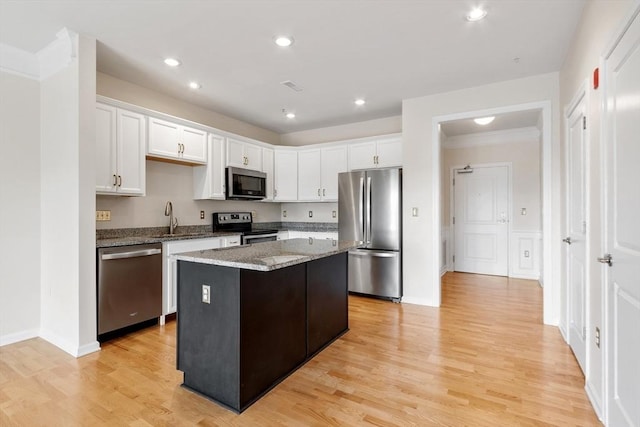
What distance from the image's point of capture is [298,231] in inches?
217

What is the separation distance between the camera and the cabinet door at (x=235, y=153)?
4578 mm

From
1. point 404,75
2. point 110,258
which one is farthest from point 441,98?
point 110,258

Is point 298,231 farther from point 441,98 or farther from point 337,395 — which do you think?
point 337,395

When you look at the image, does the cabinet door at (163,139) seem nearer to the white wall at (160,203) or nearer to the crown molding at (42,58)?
the white wall at (160,203)

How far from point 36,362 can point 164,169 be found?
7.50ft

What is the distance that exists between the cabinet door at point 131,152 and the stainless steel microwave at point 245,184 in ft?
3.96

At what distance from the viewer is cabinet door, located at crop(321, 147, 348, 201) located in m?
5.08

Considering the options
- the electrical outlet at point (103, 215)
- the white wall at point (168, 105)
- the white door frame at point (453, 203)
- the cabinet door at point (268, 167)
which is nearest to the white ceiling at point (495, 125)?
the white door frame at point (453, 203)

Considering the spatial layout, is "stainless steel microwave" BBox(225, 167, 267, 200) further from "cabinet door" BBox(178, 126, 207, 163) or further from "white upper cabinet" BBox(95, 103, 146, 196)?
"white upper cabinet" BBox(95, 103, 146, 196)

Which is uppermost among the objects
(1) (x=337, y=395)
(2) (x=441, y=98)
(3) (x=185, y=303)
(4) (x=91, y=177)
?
(2) (x=441, y=98)

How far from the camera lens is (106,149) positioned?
3.14 meters

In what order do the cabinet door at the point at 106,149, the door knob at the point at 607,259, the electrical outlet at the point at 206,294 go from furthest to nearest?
1. the cabinet door at the point at 106,149
2. the electrical outlet at the point at 206,294
3. the door knob at the point at 607,259

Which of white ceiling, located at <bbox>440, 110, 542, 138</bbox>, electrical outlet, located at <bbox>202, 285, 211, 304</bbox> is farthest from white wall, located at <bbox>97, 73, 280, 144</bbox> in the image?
white ceiling, located at <bbox>440, 110, 542, 138</bbox>

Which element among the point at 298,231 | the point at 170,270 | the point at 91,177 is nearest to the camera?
the point at 91,177
